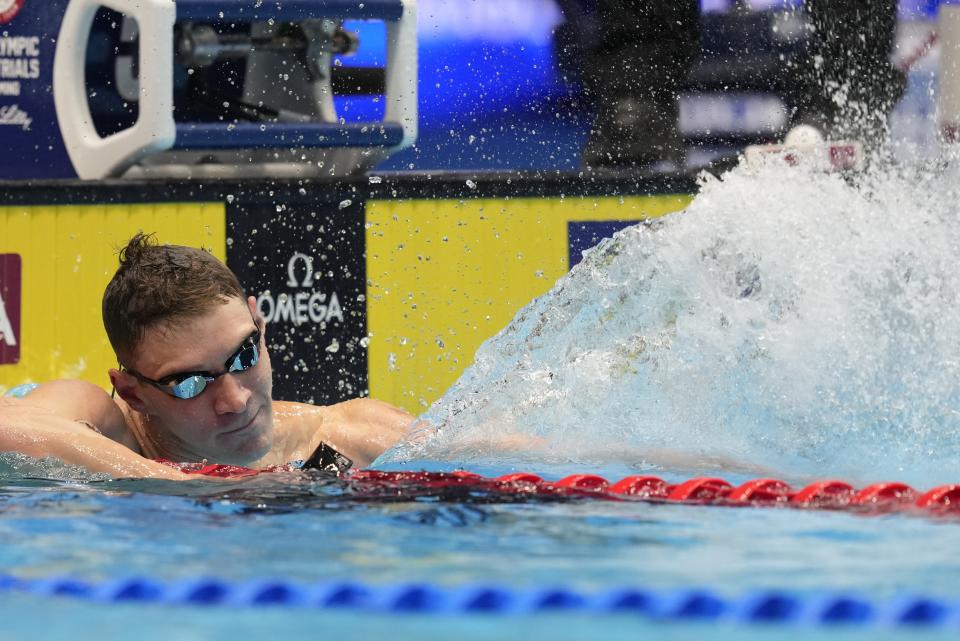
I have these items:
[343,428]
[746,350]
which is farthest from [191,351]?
[746,350]

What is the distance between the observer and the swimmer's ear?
2.89 metres

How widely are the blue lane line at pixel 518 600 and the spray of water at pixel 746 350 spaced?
1465 mm

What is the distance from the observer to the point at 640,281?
152 inches

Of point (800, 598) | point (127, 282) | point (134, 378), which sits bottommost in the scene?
point (800, 598)

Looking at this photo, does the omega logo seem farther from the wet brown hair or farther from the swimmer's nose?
the swimmer's nose

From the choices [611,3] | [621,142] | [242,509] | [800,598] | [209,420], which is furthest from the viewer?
[611,3]

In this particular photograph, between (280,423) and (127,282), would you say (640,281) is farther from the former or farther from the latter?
(127,282)

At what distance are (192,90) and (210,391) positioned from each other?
2.78m

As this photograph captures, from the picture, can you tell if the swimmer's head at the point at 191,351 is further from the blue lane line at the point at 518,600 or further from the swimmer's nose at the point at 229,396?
the blue lane line at the point at 518,600

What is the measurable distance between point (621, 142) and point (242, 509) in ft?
12.1

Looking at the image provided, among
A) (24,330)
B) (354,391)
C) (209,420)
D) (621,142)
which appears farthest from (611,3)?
(209,420)

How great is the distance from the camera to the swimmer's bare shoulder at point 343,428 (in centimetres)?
331

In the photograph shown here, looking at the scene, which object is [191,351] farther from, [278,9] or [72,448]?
[278,9]

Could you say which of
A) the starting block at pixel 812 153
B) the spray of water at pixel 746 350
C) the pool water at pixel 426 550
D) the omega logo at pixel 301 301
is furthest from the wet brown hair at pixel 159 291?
the starting block at pixel 812 153
